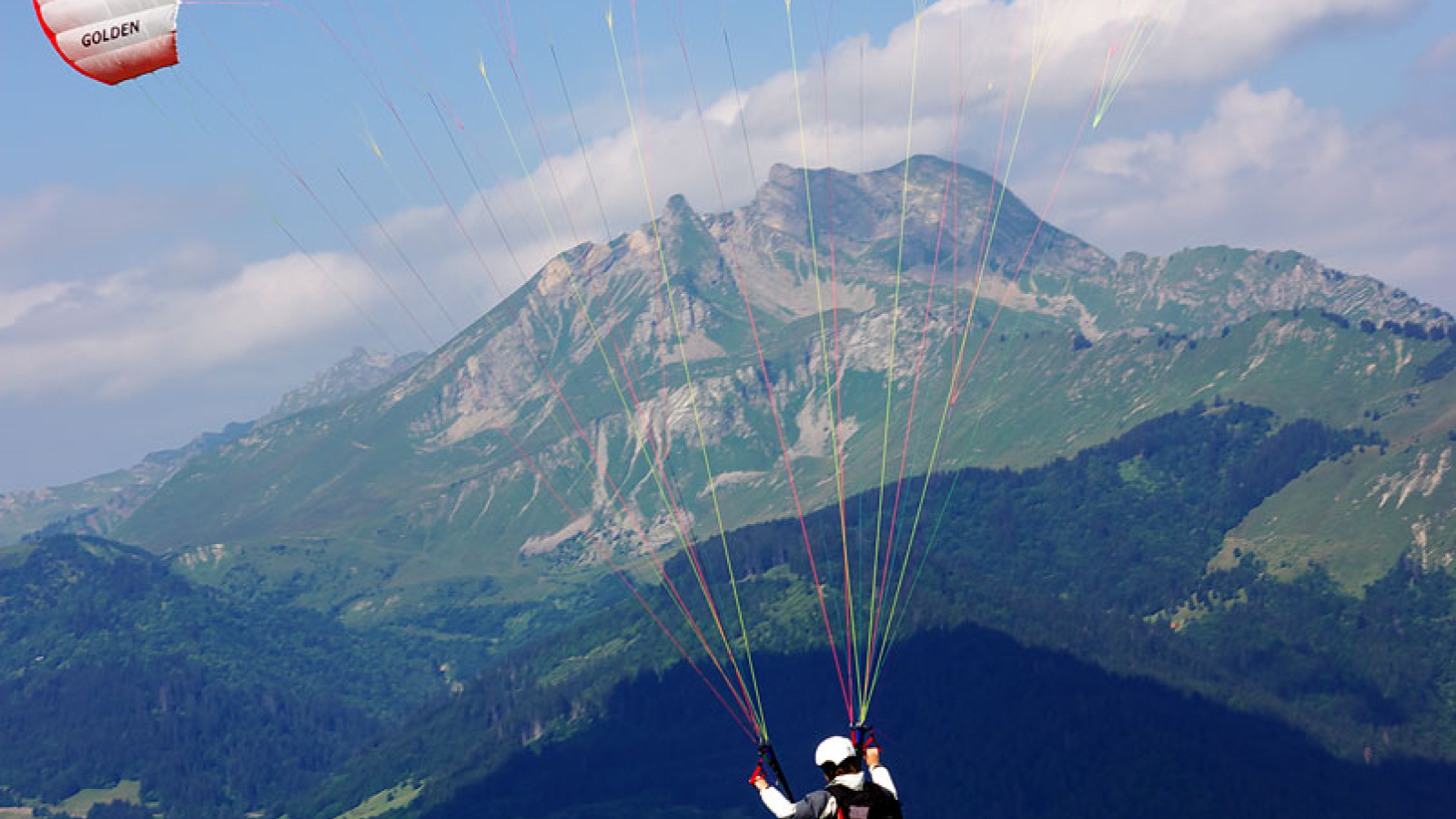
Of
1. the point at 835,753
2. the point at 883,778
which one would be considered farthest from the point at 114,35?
the point at 883,778

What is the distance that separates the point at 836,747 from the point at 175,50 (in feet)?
132

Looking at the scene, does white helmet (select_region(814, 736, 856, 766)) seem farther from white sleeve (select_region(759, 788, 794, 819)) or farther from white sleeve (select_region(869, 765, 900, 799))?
white sleeve (select_region(759, 788, 794, 819))

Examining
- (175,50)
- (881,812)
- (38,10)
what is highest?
(38,10)

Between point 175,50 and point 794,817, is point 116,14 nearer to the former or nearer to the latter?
point 175,50

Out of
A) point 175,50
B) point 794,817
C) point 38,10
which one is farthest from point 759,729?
point 38,10

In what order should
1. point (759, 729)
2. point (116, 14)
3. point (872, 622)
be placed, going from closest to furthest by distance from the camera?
point (759, 729) → point (872, 622) → point (116, 14)

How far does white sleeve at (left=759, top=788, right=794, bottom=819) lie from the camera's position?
27.6 meters

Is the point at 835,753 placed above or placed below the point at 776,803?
above

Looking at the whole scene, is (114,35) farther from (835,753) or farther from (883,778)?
(883,778)

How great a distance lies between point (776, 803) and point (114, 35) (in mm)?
41550

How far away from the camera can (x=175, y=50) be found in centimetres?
5353

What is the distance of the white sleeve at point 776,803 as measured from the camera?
90.6ft

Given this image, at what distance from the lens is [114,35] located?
54000 millimetres

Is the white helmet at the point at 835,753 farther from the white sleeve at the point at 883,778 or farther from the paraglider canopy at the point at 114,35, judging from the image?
the paraglider canopy at the point at 114,35
